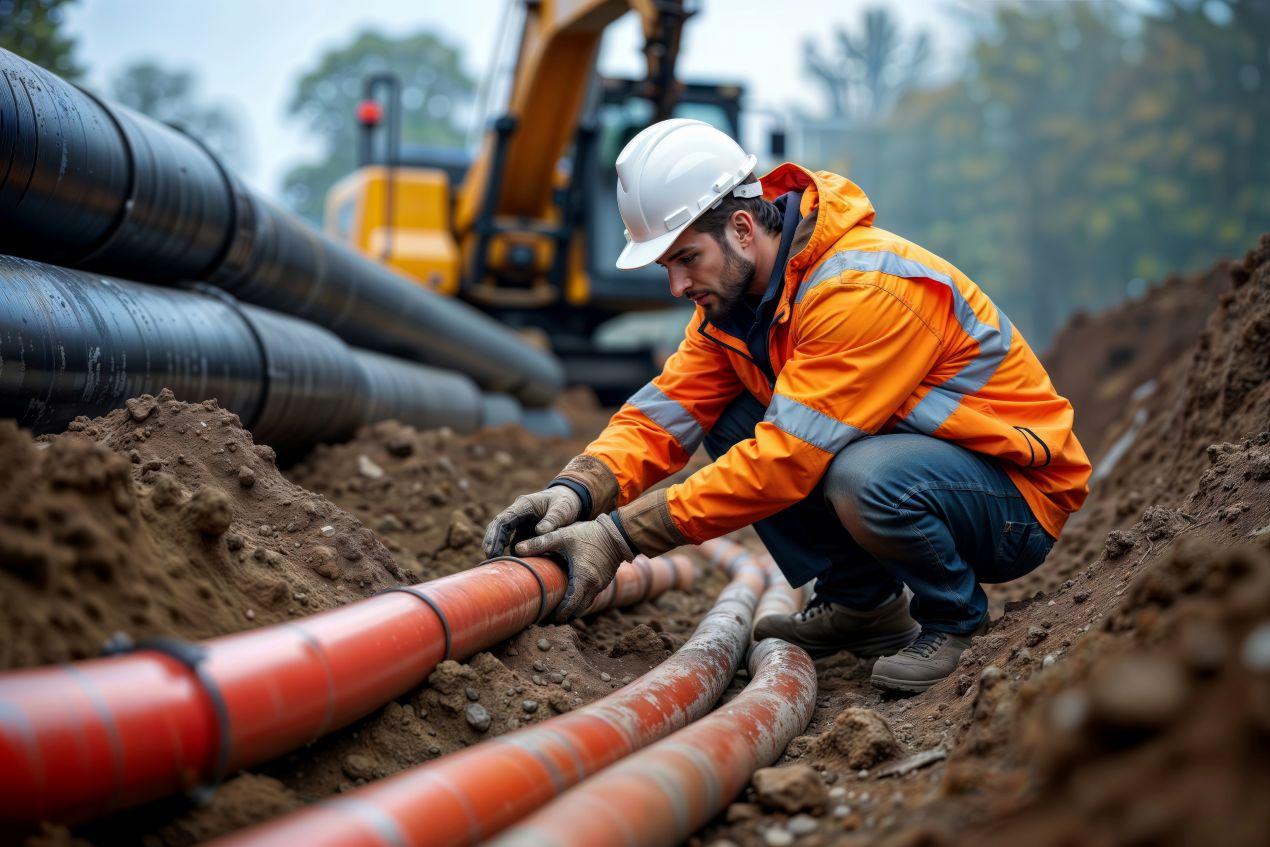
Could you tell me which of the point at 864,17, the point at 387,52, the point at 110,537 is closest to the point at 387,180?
the point at 110,537

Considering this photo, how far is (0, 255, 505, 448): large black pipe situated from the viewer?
9.39 ft

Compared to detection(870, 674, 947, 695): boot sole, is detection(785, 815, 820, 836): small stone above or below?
above

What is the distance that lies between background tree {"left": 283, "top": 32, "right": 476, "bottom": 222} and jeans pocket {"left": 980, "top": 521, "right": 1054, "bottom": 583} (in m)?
42.5

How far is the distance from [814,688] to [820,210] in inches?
53.3

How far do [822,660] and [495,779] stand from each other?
2.03 metres

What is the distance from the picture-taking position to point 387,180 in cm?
1042

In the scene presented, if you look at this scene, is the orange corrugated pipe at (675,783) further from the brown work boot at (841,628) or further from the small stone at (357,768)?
the brown work boot at (841,628)

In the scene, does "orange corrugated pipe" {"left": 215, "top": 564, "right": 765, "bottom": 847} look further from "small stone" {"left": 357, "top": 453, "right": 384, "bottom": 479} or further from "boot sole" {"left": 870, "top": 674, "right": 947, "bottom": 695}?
"small stone" {"left": 357, "top": 453, "right": 384, "bottom": 479}

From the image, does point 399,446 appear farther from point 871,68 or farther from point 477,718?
Result: point 871,68

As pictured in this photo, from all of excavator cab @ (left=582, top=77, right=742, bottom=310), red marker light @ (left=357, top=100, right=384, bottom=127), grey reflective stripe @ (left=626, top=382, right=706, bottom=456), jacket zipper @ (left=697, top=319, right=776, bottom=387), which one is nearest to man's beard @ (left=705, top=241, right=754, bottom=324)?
jacket zipper @ (left=697, top=319, right=776, bottom=387)

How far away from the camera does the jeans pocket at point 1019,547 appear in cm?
315

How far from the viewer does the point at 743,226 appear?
3135mm

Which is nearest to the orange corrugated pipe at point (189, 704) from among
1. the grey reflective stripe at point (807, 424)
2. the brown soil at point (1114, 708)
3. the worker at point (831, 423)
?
the brown soil at point (1114, 708)

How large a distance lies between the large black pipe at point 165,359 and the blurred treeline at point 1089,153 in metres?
24.5
